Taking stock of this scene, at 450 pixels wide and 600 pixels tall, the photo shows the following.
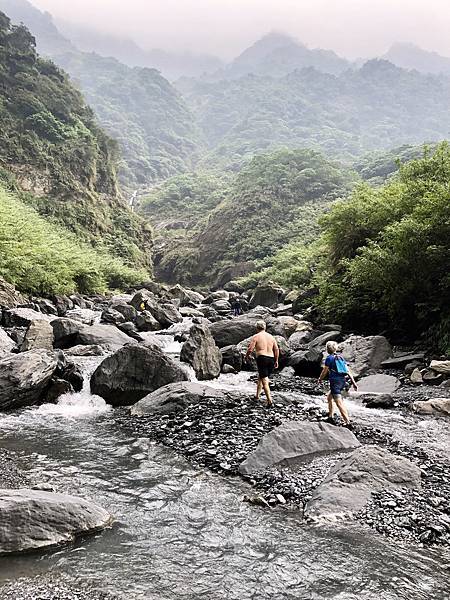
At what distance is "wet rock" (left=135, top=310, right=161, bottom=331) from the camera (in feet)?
81.6

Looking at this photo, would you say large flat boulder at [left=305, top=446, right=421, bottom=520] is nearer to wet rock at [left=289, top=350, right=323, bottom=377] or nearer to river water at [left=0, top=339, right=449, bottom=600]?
river water at [left=0, top=339, right=449, bottom=600]

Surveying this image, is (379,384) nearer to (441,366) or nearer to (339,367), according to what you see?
(441,366)

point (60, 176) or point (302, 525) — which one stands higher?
point (60, 176)

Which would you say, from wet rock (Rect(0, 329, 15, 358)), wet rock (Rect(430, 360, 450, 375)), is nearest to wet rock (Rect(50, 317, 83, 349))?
wet rock (Rect(0, 329, 15, 358))

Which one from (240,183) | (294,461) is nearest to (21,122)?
(240,183)

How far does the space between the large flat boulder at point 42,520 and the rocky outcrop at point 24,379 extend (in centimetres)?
542

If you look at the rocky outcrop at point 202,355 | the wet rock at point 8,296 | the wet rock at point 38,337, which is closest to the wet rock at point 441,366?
the rocky outcrop at point 202,355

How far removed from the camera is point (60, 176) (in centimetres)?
5066

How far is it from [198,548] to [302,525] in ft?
4.67

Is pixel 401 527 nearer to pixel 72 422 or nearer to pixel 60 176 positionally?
pixel 72 422

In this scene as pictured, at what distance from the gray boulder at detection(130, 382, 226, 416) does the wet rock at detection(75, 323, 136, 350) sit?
598 centimetres

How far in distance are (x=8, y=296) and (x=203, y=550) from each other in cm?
1950

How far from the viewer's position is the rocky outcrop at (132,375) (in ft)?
41.3

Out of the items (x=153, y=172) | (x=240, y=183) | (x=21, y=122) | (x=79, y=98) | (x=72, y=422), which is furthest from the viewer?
(x=153, y=172)
